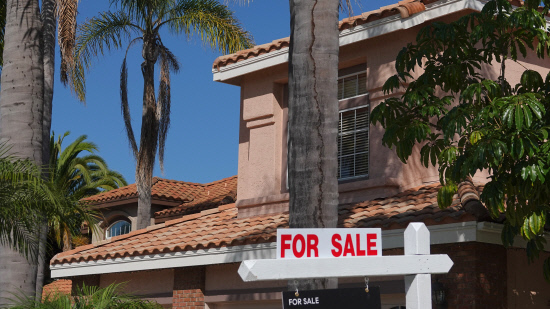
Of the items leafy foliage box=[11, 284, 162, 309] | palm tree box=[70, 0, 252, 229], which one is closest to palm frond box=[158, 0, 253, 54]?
palm tree box=[70, 0, 252, 229]

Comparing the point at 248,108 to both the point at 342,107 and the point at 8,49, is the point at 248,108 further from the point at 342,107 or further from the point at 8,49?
the point at 8,49

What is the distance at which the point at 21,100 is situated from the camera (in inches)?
457

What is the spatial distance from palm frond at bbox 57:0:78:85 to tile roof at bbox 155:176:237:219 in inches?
213

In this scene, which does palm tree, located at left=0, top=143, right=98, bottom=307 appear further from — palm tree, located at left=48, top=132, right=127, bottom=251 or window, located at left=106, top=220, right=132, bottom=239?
palm tree, located at left=48, top=132, right=127, bottom=251

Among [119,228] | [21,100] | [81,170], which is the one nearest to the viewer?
[21,100]

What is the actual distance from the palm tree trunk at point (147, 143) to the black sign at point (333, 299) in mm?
16179

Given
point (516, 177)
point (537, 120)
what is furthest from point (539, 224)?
point (537, 120)

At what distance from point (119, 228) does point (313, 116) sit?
20.3 meters

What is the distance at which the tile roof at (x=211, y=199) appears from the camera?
22688 mm

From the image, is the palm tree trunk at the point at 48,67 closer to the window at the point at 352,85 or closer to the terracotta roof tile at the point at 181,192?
the window at the point at 352,85

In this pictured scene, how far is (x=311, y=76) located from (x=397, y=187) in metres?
6.27

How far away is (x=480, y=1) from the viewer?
13.0 meters

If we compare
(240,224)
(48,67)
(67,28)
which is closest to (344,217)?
(240,224)

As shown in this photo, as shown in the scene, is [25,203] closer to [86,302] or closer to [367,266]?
[86,302]
